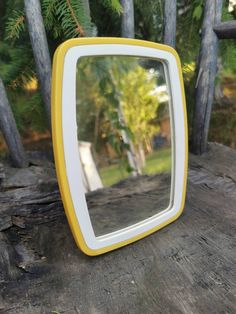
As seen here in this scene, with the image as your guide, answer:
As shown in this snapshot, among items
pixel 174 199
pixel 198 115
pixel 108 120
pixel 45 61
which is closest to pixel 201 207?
pixel 174 199

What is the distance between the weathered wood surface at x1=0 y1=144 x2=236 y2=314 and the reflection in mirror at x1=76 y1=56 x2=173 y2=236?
0.26 feet

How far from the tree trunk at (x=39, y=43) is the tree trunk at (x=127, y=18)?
0.21m

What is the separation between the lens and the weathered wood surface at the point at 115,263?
0.56 meters

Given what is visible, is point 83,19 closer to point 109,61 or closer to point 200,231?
point 109,61

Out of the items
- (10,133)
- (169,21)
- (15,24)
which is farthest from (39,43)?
(169,21)

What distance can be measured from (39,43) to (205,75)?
462 mm

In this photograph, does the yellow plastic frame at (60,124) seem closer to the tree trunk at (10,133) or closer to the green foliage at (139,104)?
the green foliage at (139,104)

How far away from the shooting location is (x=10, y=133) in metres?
0.81

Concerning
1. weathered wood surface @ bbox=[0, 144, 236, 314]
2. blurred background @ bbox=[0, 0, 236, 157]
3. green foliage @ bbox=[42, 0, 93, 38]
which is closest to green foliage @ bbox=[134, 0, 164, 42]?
blurred background @ bbox=[0, 0, 236, 157]

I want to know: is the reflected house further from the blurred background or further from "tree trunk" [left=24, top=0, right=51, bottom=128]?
"tree trunk" [left=24, top=0, right=51, bottom=128]

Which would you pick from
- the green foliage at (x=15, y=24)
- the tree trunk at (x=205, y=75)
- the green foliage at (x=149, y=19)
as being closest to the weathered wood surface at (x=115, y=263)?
the tree trunk at (x=205, y=75)

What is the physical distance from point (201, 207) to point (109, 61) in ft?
1.36

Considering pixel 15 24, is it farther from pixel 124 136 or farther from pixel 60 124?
pixel 124 136

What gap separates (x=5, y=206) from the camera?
29.5 inches
